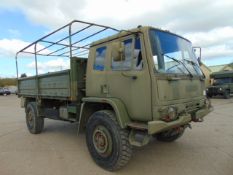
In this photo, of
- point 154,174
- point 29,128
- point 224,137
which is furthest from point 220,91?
point 154,174

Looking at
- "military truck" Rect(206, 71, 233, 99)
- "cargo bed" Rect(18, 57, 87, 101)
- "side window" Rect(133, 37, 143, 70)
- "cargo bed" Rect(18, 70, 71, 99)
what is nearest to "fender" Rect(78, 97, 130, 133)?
"side window" Rect(133, 37, 143, 70)

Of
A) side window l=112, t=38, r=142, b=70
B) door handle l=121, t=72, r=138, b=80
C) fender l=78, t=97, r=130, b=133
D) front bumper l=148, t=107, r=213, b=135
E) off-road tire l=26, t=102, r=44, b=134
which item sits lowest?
off-road tire l=26, t=102, r=44, b=134

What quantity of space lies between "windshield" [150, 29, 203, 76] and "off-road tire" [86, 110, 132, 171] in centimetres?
127

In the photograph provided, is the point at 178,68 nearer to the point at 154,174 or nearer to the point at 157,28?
the point at 157,28

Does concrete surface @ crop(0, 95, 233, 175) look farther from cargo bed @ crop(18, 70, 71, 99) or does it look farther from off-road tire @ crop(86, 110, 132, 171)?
cargo bed @ crop(18, 70, 71, 99)

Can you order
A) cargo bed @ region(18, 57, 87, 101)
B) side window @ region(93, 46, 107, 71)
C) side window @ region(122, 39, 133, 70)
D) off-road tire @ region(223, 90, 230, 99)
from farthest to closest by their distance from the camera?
off-road tire @ region(223, 90, 230, 99)
cargo bed @ region(18, 57, 87, 101)
side window @ region(93, 46, 107, 71)
side window @ region(122, 39, 133, 70)

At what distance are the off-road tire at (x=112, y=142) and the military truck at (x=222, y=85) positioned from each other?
65.7 ft

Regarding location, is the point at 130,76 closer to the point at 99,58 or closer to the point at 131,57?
the point at 131,57

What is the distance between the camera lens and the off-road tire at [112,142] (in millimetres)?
4604

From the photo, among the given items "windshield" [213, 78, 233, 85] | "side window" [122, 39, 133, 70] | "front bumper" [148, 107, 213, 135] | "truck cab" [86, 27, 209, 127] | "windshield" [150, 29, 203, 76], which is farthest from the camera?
"windshield" [213, 78, 233, 85]

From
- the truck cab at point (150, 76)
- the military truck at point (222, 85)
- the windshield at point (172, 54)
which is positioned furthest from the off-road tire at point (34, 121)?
the military truck at point (222, 85)

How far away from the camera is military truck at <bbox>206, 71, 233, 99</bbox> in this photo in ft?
75.3

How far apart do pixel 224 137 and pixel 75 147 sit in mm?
3916

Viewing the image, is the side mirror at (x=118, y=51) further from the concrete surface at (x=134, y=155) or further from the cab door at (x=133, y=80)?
the concrete surface at (x=134, y=155)
